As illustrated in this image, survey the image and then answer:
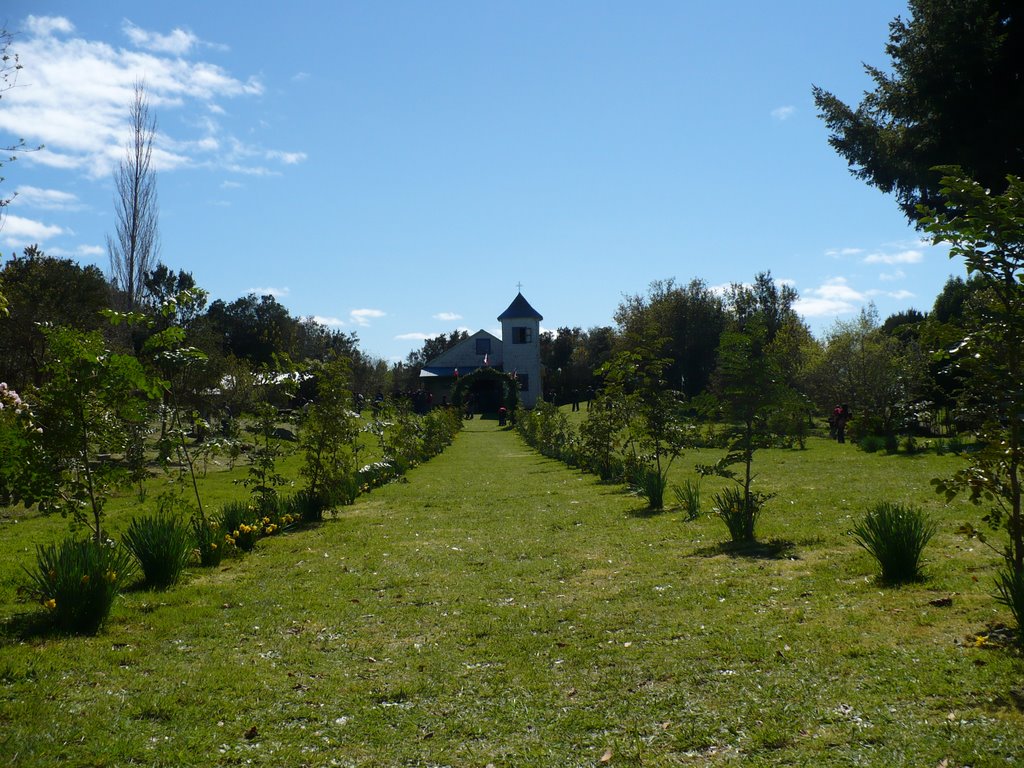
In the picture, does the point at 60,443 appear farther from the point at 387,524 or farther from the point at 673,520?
the point at 673,520

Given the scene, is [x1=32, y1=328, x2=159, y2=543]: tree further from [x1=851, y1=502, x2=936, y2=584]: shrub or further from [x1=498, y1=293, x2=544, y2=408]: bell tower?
[x1=498, y1=293, x2=544, y2=408]: bell tower

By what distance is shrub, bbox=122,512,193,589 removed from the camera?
742cm

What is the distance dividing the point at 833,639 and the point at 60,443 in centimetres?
627

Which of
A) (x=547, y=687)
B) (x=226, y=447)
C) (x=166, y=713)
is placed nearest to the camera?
(x=166, y=713)

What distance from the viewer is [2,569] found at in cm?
816

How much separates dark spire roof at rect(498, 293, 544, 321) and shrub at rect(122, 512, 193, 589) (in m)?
60.6

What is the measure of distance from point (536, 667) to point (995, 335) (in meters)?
3.66

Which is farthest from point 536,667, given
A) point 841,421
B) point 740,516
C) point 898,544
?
point 841,421

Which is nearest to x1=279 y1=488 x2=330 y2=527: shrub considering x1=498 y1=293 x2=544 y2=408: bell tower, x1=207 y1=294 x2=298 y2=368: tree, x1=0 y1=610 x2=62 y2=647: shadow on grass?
x1=0 y1=610 x2=62 y2=647: shadow on grass

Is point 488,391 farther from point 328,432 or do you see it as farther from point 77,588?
point 77,588

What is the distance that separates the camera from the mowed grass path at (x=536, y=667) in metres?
3.94

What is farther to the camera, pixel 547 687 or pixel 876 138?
pixel 876 138

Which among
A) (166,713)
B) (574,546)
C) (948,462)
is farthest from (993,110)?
(166,713)

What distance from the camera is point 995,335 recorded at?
16.6 feet
